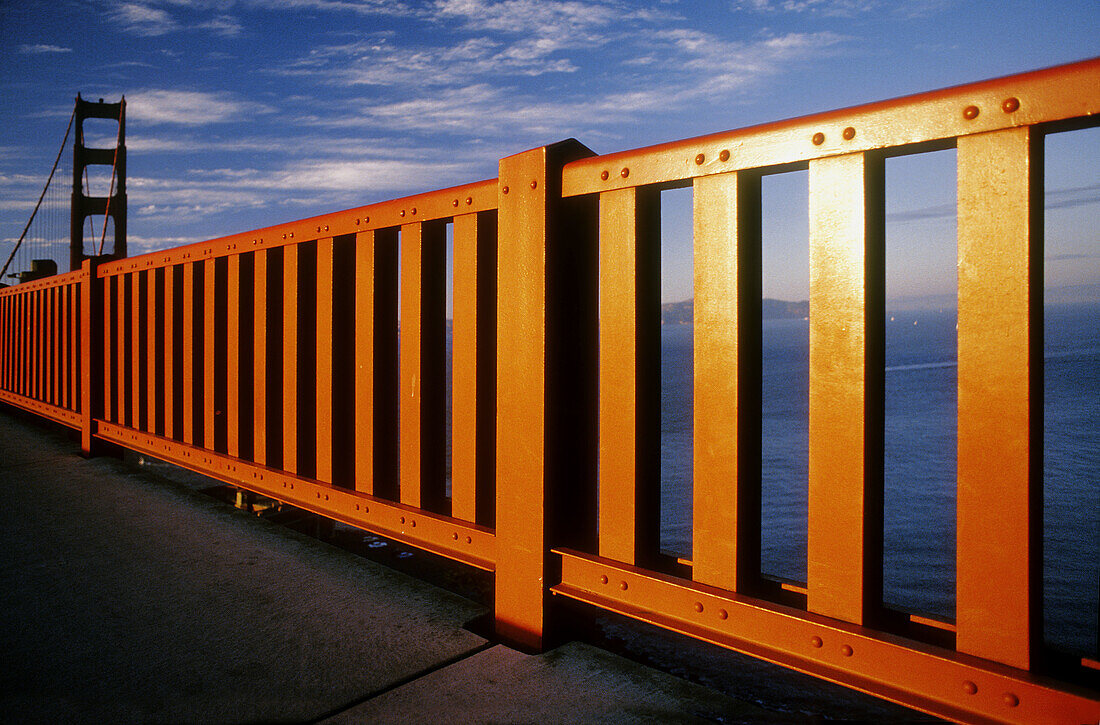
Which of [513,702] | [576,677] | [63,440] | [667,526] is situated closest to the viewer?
[513,702]

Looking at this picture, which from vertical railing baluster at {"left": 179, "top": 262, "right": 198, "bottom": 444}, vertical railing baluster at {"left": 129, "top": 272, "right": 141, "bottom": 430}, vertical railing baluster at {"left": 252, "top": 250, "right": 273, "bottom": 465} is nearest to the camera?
vertical railing baluster at {"left": 252, "top": 250, "right": 273, "bottom": 465}

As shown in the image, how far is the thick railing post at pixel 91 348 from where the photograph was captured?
195 inches

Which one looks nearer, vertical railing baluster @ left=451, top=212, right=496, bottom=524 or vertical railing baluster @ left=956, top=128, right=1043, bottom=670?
vertical railing baluster @ left=956, top=128, right=1043, bottom=670

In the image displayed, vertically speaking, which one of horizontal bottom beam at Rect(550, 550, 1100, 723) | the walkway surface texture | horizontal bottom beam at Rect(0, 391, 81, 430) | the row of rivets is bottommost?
the walkway surface texture

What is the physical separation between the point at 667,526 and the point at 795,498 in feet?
6.98

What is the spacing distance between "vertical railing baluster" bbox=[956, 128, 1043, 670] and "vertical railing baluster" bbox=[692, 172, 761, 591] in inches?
17.5

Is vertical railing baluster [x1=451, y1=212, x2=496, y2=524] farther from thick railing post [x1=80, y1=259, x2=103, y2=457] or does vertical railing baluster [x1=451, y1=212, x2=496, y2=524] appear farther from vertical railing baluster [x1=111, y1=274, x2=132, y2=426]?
thick railing post [x1=80, y1=259, x2=103, y2=457]

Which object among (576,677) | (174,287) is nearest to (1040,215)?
(576,677)

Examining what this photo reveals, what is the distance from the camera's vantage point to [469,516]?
Answer: 2199 mm

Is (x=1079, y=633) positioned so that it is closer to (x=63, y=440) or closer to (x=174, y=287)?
(x=174, y=287)

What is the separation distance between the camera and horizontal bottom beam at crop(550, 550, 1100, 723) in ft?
3.90

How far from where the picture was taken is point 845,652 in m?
1.38

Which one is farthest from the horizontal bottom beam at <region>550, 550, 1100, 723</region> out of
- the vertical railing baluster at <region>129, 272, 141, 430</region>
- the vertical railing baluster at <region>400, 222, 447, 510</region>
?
the vertical railing baluster at <region>129, 272, 141, 430</region>

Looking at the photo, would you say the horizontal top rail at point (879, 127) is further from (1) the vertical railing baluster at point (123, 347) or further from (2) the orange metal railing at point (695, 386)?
(1) the vertical railing baluster at point (123, 347)
